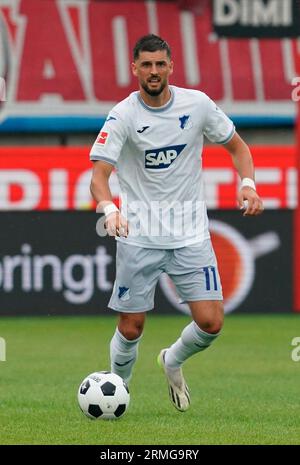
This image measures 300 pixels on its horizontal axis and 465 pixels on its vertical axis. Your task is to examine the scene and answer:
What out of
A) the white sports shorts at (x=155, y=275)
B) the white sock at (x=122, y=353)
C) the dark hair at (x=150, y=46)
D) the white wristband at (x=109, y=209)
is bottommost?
the white sock at (x=122, y=353)

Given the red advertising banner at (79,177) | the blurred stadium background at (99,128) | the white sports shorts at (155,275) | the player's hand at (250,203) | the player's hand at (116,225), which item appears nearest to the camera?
the player's hand at (116,225)

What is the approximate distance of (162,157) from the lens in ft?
27.4

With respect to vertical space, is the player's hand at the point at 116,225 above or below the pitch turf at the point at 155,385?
above

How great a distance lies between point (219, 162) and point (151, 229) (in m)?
8.40

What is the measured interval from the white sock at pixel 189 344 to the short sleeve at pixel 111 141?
4.09ft

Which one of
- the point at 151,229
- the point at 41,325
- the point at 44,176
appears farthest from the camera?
the point at 44,176

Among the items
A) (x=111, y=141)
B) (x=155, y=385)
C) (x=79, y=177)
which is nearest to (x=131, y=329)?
(x=111, y=141)

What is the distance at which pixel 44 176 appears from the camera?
54.5 feet

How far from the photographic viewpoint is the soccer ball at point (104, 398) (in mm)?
8000

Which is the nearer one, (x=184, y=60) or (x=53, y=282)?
(x=53, y=282)

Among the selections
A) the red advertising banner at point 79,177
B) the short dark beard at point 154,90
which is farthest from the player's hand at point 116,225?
the red advertising banner at point 79,177

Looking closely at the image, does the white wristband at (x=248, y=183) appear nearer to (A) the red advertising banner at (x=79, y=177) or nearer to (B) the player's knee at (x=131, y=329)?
(B) the player's knee at (x=131, y=329)
